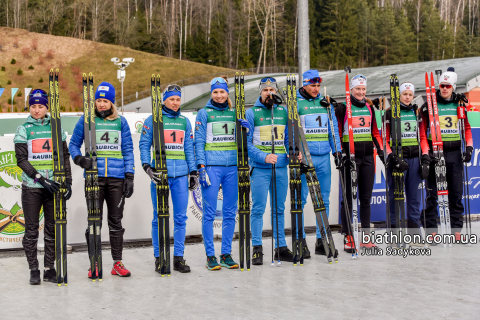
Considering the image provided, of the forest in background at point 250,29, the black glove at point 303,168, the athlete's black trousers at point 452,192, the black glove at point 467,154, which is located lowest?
the athlete's black trousers at point 452,192

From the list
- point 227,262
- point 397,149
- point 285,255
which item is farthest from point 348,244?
point 227,262

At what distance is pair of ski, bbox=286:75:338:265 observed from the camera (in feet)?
19.9

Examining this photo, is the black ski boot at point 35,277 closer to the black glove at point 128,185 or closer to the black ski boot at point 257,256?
the black glove at point 128,185

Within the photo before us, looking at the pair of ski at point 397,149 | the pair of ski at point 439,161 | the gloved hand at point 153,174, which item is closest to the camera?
the gloved hand at point 153,174

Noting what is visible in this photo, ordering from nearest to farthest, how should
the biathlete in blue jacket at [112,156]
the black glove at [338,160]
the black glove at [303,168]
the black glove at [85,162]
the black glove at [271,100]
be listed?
1. the black glove at [85,162]
2. the biathlete in blue jacket at [112,156]
3. the black glove at [271,100]
4. the black glove at [303,168]
5. the black glove at [338,160]

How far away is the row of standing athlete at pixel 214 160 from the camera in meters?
5.36

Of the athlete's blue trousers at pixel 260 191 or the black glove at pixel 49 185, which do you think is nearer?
the black glove at pixel 49 185

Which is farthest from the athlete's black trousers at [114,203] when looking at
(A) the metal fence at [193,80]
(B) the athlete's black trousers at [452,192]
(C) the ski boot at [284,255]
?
(A) the metal fence at [193,80]

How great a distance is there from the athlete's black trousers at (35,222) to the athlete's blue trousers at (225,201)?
1.58m

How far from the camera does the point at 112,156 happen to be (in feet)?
18.1

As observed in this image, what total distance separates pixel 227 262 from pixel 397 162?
2425 mm

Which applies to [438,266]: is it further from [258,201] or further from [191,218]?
[191,218]

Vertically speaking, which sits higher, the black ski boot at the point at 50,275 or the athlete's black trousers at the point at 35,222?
the athlete's black trousers at the point at 35,222

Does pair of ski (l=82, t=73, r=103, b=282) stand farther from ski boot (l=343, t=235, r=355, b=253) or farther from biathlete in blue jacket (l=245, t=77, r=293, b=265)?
ski boot (l=343, t=235, r=355, b=253)
